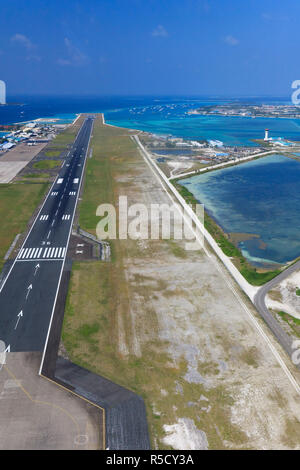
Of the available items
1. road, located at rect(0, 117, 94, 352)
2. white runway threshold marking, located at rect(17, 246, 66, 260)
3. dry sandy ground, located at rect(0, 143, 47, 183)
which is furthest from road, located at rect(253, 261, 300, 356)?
dry sandy ground, located at rect(0, 143, 47, 183)

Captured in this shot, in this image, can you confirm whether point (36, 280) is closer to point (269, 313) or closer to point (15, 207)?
point (269, 313)

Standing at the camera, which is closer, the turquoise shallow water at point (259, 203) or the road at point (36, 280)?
the road at point (36, 280)

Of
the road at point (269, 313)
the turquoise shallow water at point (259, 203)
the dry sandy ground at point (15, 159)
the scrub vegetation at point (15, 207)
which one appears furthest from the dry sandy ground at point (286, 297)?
the dry sandy ground at point (15, 159)

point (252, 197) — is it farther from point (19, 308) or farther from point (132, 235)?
point (19, 308)

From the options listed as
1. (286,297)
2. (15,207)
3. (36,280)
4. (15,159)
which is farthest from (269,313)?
(15,159)

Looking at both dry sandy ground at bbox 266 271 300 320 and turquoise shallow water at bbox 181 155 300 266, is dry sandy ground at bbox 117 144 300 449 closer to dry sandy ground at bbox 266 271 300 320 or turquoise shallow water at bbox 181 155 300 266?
dry sandy ground at bbox 266 271 300 320

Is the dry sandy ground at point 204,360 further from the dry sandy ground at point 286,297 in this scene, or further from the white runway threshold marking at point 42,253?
the white runway threshold marking at point 42,253

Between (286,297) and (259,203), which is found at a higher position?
(259,203)
